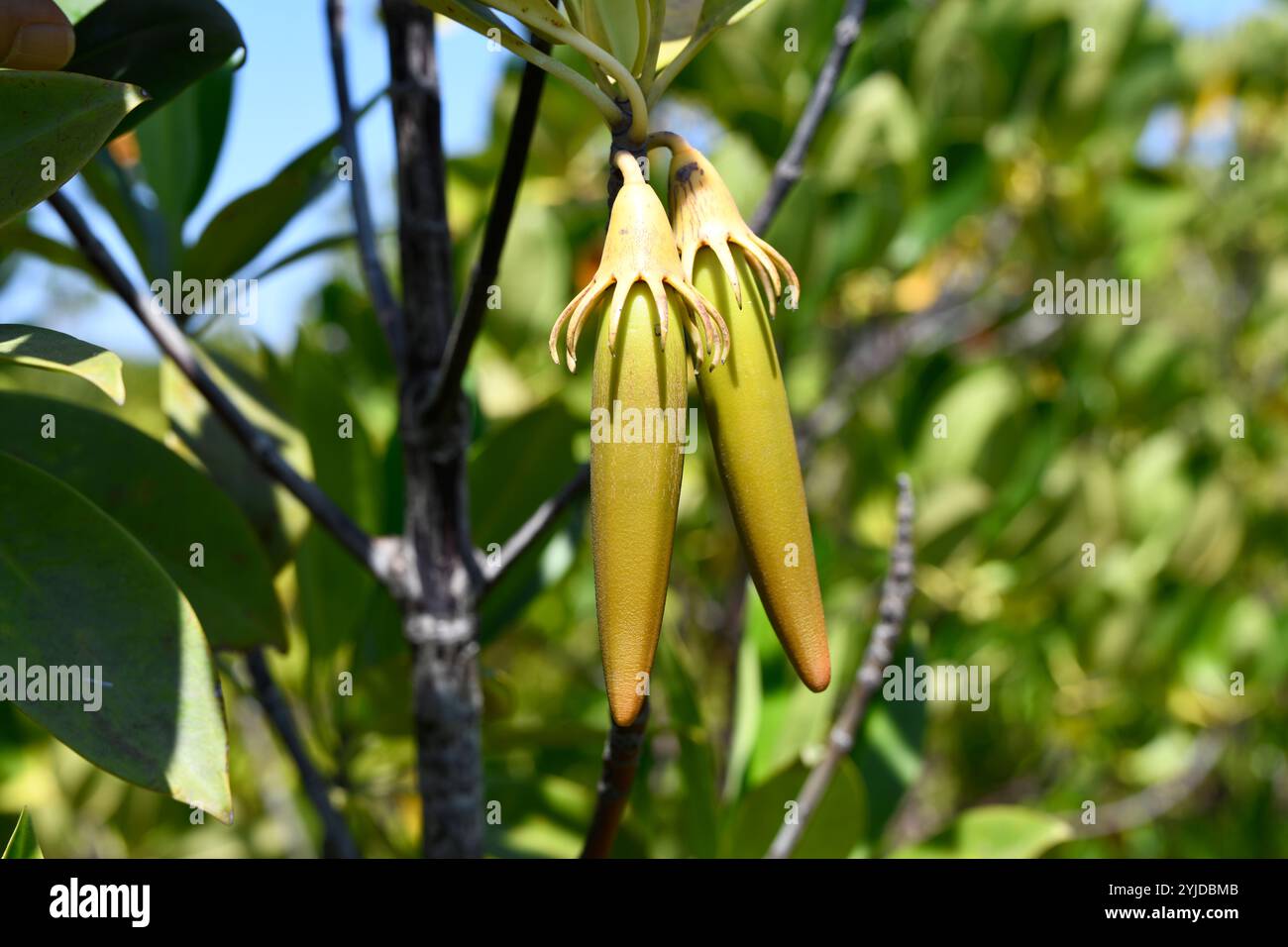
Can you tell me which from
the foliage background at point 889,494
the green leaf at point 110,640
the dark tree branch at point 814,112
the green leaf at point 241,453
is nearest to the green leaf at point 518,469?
the foliage background at point 889,494

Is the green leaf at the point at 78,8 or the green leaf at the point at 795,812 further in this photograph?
the green leaf at the point at 795,812

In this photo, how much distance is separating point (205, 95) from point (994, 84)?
95cm

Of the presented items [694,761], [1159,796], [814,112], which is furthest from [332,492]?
[1159,796]

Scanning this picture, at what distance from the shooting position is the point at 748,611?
2.90 ft

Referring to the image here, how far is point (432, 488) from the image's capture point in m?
0.59

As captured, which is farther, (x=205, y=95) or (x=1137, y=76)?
(x=1137, y=76)

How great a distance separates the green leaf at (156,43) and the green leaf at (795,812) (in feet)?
1.70

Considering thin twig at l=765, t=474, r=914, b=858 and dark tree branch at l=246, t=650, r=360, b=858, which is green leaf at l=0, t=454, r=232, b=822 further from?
thin twig at l=765, t=474, r=914, b=858

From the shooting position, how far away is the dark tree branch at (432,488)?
22.6 inches

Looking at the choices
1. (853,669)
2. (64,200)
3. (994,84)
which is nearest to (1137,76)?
(994,84)

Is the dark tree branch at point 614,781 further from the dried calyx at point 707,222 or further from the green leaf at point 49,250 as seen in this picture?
the green leaf at point 49,250

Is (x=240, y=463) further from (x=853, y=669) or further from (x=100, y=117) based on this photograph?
(x=853, y=669)

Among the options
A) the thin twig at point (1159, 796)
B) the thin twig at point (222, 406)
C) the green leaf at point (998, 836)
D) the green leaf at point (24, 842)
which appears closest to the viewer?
the green leaf at point (24, 842)
